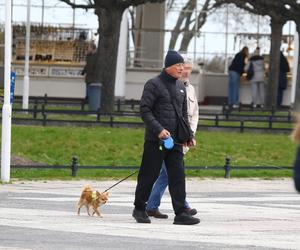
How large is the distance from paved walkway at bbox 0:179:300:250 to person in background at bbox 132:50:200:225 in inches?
9.8

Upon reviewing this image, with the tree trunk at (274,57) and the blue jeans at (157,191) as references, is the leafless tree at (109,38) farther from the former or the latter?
the blue jeans at (157,191)

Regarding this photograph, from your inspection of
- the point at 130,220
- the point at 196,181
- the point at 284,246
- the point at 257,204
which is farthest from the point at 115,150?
the point at 284,246

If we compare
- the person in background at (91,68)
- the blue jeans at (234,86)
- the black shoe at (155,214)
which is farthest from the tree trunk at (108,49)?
the black shoe at (155,214)

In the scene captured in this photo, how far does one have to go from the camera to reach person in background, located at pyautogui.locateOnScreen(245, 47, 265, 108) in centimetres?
4359

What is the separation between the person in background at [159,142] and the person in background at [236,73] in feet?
93.1

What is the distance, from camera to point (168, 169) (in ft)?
44.8

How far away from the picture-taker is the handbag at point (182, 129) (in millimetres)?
13555

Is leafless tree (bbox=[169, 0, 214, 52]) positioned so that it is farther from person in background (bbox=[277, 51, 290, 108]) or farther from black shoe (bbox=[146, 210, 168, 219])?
black shoe (bbox=[146, 210, 168, 219])

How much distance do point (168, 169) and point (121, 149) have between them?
1184 centimetres

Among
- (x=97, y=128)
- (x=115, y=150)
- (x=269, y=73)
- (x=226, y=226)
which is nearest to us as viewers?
(x=226, y=226)

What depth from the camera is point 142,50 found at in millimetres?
47469

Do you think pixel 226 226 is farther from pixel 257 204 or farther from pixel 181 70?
pixel 257 204

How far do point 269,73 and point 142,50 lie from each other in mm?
7533

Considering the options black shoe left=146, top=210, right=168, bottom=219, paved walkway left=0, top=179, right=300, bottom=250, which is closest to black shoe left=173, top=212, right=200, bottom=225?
paved walkway left=0, top=179, right=300, bottom=250
